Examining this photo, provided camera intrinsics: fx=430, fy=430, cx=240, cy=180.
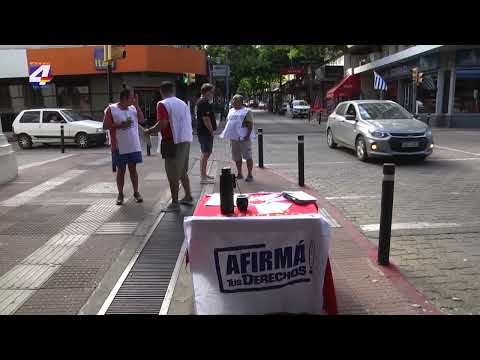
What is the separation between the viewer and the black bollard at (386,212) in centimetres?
425

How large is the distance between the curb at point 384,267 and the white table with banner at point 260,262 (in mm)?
839

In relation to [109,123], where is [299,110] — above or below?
below

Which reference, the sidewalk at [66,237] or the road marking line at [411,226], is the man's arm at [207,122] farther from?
the road marking line at [411,226]

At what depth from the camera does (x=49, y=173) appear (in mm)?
10094

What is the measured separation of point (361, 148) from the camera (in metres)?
11.3

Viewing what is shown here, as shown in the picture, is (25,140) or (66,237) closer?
(66,237)

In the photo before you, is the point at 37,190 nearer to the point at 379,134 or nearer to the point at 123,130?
the point at 123,130

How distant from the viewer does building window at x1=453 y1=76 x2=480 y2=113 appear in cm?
2367

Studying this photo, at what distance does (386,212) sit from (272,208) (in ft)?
4.95

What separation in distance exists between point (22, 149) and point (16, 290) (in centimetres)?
1480

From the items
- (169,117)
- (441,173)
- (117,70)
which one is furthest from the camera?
(117,70)

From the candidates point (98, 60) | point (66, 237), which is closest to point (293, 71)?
point (98, 60)
